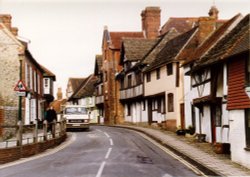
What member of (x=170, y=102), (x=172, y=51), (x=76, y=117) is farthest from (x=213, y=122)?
(x=76, y=117)

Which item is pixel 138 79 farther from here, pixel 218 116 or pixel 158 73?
pixel 218 116

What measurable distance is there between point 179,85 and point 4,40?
1388cm

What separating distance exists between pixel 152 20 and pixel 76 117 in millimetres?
24480

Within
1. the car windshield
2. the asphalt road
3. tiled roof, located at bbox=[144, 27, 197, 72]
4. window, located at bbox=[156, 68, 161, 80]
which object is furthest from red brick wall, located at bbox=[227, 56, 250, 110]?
the car windshield

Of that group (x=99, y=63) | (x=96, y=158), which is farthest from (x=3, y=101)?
(x=99, y=63)

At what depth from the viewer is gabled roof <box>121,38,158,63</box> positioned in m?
A: 48.7

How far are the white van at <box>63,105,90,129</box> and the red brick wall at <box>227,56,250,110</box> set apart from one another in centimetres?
2056

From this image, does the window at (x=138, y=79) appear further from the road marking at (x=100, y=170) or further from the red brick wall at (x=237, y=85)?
the road marking at (x=100, y=170)

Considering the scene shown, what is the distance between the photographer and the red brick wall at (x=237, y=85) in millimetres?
16438

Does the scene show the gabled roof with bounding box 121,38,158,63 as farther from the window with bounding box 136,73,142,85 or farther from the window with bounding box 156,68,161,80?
the window with bounding box 156,68,161,80

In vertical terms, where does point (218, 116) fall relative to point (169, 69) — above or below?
below

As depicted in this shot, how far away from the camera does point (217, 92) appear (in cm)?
2178

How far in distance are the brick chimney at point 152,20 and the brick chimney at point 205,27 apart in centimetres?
2379

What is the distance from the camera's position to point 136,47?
4972 centimetres
